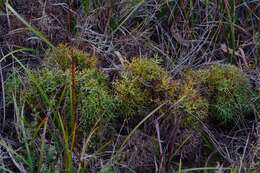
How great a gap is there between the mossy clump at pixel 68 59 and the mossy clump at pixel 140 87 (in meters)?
0.16

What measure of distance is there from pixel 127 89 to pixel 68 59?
28 cm

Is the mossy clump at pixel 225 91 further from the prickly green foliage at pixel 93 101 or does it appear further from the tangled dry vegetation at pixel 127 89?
the prickly green foliage at pixel 93 101

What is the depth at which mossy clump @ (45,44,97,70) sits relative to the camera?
193 centimetres

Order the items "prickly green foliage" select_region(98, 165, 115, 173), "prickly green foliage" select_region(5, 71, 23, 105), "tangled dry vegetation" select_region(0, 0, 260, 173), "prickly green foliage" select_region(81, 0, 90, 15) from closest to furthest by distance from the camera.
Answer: "prickly green foliage" select_region(98, 165, 115, 173) → "tangled dry vegetation" select_region(0, 0, 260, 173) → "prickly green foliage" select_region(5, 71, 23, 105) → "prickly green foliage" select_region(81, 0, 90, 15)

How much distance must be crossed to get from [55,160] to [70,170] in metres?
0.14

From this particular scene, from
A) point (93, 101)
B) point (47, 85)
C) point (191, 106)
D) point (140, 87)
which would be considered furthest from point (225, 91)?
point (47, 85)

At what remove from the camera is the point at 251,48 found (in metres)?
2.33

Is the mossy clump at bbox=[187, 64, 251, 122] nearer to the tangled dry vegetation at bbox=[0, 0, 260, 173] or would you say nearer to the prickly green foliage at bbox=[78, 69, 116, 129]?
the tangled dry vegetation at bbox=[0, 0, 260, 173]

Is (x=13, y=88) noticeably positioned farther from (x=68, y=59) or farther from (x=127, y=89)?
(x=127, y=89)

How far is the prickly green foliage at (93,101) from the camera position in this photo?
180 centimetres

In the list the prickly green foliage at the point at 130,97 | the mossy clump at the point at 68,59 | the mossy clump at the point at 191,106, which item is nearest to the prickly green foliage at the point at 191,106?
the mossy clump at the point at 191,106

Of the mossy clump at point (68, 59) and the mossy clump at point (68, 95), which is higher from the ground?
the mossy clump at point (68, 59)

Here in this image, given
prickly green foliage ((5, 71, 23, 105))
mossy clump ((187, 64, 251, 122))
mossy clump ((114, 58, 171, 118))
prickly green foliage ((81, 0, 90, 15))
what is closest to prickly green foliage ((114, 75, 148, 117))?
mossy clump ((114, 58, 171, 118))

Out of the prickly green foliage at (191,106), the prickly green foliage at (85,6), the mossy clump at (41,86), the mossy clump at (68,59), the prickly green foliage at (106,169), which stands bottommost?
the prickly green foliage at (106,169)
